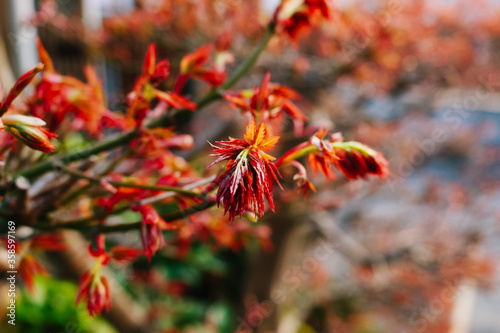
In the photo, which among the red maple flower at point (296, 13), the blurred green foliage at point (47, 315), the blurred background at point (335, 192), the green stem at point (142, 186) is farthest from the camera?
the blurred green foliage at point (47, 315)

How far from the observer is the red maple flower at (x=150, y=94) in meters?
0.61

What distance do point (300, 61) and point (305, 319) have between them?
274 centimetres

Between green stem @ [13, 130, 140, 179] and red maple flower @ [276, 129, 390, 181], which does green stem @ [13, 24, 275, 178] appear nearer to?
green stem @ [13, 130, 140, 179]

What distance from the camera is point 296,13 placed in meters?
0.72

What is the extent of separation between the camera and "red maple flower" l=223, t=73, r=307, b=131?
0.60 meters

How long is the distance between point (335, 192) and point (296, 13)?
1.61 meters

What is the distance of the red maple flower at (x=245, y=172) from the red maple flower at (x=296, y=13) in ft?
1.15

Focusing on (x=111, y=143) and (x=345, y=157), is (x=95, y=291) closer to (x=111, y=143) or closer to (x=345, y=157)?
(x=111, y=143)

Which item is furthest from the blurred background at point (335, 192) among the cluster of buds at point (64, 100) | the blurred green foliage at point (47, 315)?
the cluster of buds at point (64, 100)

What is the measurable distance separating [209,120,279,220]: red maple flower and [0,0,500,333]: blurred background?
0.82 metres

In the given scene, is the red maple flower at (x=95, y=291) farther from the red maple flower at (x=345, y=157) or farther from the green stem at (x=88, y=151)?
the red maple flower at (x=345, y=157)

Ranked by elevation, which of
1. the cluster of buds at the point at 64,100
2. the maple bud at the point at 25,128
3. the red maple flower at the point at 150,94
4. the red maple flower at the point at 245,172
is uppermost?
the cluster of buds at the point at 64,100

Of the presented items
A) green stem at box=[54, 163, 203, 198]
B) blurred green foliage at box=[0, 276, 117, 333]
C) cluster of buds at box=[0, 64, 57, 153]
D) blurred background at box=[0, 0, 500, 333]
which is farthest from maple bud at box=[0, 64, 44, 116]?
blurred green foliage at box=[0, 276, 117, 333]

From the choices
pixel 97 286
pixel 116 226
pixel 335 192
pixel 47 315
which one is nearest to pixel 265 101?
A: pixel 116 226
